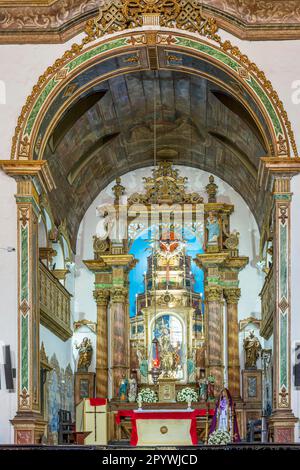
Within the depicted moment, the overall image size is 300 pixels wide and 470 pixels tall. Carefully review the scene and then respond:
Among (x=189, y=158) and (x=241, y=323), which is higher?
(x=189, y=158)

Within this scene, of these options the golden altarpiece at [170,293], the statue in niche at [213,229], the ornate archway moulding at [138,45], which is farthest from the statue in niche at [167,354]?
the ornate archway moulding at [138,45]

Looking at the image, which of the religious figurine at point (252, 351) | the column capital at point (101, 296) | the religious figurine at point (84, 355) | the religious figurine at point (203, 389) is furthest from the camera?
the column capital at point (101, 296)

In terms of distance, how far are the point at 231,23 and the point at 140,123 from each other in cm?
A: 826

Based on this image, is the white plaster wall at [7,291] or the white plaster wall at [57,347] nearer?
the white plaster wall at [7,291]

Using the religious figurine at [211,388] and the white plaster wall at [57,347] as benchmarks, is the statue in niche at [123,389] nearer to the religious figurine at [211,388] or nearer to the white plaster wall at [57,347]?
the white plaster wall at [57,347]

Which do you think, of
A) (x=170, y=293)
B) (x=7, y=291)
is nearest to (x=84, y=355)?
(x=170, y=293)

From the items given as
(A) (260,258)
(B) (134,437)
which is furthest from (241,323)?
(B) (134,437)

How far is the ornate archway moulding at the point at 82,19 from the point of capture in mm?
20516

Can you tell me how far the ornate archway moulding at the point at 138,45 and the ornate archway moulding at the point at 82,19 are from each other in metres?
0.24

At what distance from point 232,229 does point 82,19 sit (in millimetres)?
11718

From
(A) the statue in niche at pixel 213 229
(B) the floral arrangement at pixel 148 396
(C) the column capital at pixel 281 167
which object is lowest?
(B) the floral arrangement at pixel 148 396

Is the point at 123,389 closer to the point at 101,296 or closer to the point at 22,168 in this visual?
the point at 101,296

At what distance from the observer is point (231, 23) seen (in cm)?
2061
